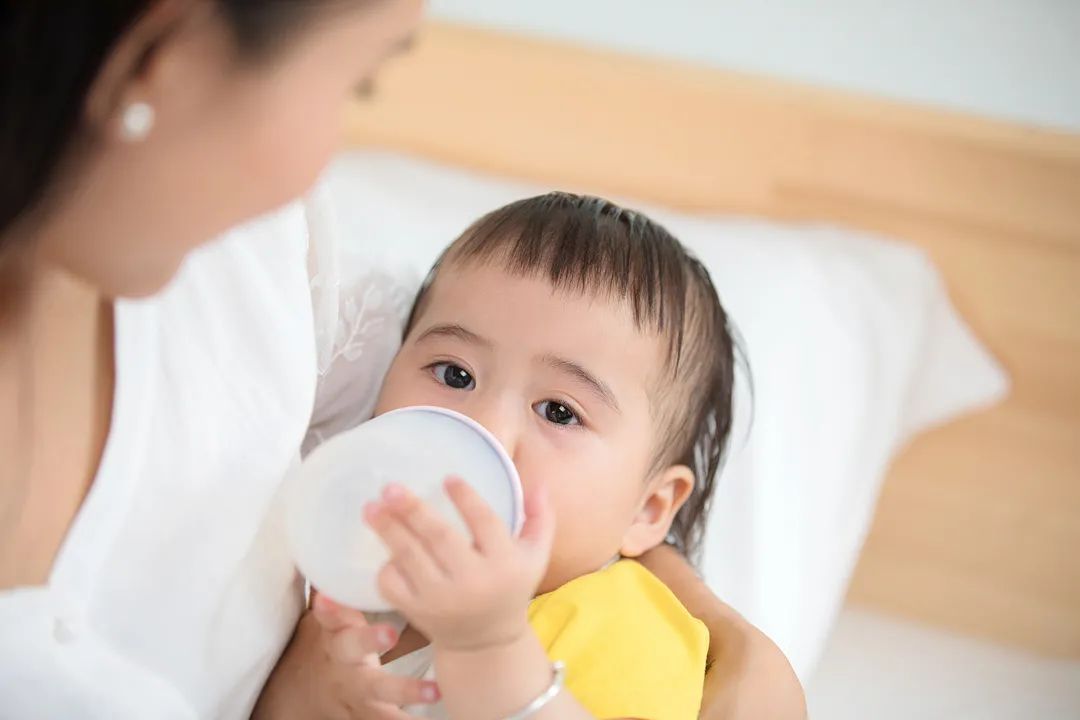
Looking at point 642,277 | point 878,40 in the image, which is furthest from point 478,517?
point 878,40

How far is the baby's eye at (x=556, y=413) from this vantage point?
3.07ft

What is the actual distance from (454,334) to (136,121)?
Answer: 1.44 feet

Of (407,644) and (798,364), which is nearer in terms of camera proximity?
(407,644)

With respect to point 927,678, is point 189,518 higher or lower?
higher

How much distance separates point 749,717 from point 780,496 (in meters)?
0.37

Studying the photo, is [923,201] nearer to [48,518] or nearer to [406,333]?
[406,333]

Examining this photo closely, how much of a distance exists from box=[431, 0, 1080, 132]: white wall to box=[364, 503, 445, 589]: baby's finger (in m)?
1.18

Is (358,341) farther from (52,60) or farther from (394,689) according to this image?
(52,60)

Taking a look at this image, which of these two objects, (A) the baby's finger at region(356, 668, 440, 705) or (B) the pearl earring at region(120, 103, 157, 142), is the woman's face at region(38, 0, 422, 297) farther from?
(A) the baby's finger at region(356, 668, 440, 705)

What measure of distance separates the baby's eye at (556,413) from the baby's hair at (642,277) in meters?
0.09

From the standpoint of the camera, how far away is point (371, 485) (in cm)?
71

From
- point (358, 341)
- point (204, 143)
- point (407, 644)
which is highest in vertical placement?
point (204, 143)

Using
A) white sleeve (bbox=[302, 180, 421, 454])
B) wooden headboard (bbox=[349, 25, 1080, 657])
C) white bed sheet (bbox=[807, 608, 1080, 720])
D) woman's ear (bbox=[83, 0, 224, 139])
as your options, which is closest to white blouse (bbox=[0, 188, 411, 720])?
white sleeve (bbox=[302, 180, 421, 454])

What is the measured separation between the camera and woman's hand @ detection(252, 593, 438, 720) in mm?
779
